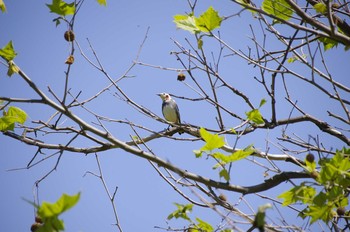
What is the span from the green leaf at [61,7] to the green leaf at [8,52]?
354mm

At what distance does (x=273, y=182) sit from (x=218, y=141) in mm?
1018

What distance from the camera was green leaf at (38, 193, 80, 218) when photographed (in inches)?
57.8

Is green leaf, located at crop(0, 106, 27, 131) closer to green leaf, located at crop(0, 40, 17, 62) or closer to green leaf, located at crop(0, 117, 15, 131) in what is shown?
green leaf, located at crop(0, 117, 15, 131)

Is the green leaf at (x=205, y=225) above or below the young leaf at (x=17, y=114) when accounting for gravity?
below

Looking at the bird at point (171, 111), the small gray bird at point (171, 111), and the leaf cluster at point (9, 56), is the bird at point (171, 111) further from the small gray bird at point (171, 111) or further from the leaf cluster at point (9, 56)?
the leaf cluster at point (9, 56)

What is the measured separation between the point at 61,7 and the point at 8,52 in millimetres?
438

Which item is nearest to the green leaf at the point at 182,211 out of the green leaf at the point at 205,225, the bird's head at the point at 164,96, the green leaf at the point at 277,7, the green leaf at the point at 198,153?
the green leaf at the point at 205,225

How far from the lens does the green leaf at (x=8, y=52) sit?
226 centimetres

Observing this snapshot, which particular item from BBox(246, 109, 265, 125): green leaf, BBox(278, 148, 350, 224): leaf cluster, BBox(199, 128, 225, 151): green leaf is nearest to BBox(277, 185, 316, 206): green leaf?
BBox(278, 148, 350, 224): leaf cluster

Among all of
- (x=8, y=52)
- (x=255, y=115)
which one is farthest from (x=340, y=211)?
(x=8, y=52)

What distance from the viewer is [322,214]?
7.33 feet

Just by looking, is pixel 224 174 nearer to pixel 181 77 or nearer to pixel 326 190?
pixel 326 190

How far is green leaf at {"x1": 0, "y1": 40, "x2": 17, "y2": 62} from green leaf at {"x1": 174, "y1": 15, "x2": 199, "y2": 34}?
105cm

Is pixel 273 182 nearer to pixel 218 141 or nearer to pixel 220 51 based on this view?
pixel 218 141
